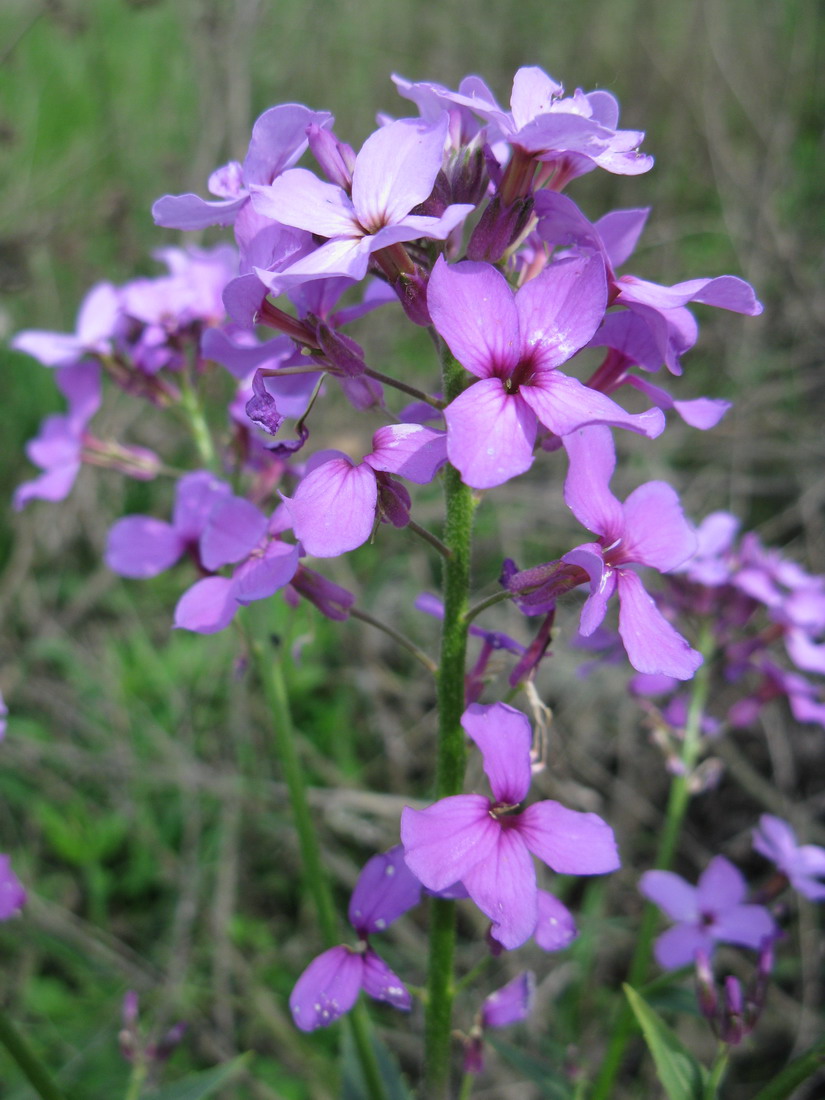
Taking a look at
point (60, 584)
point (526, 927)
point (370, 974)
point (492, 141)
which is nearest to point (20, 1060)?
point (370, 974)

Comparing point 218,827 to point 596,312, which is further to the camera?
point 218,827

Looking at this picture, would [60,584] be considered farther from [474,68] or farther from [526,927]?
[474,68]

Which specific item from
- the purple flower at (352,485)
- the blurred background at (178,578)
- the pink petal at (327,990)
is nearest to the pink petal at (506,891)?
the pink petal at (327,990)

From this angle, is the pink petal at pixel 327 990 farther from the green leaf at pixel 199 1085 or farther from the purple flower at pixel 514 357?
the purple flower at pixel 514 357

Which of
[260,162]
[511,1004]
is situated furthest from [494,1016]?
[260,162]

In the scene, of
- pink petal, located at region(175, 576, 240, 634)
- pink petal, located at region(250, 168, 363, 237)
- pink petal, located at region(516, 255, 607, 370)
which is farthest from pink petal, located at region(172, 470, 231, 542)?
pink petal, located at region(516, 255, 607, 370)

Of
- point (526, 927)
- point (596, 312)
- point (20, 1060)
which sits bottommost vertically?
point (20, 1060)
